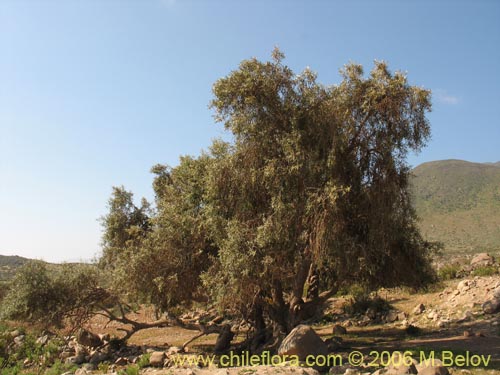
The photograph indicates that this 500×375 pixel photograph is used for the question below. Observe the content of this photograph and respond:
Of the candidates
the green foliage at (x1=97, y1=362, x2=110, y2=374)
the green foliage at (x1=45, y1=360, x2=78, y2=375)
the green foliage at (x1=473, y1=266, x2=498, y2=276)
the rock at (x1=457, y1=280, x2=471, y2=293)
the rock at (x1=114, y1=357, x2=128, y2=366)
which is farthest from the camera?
the green foliage at (x1=473, y1=266, x2=498, y2=276)

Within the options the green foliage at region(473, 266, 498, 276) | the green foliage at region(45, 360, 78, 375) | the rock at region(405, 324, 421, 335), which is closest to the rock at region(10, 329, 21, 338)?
the green foliage at region(45, 360, 78, 375)

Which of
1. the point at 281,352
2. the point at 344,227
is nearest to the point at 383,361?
the point at 281,352

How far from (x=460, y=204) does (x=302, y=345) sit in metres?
96.2

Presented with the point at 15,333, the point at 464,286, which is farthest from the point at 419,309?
the point at 15,333

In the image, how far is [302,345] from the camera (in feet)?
45.5

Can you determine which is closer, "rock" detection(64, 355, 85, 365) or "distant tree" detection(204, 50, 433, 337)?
"distant tree" detection(204, 50, 433, 337)

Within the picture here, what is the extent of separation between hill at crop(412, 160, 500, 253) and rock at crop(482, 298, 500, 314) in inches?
1730

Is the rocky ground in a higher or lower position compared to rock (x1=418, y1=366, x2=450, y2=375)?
lower

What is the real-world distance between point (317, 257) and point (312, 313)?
19.1 ft

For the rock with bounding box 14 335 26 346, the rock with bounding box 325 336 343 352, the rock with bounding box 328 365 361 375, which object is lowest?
the rock with bounding box 14 335 26 346

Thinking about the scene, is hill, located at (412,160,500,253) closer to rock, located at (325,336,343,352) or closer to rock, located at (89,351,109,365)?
rock, located at (325,336,343,352)

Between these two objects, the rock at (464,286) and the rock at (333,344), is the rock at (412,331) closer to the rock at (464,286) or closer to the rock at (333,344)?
the rock at (333,344)

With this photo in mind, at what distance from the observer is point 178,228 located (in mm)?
17453

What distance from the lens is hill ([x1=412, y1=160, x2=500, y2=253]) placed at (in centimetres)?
7525
